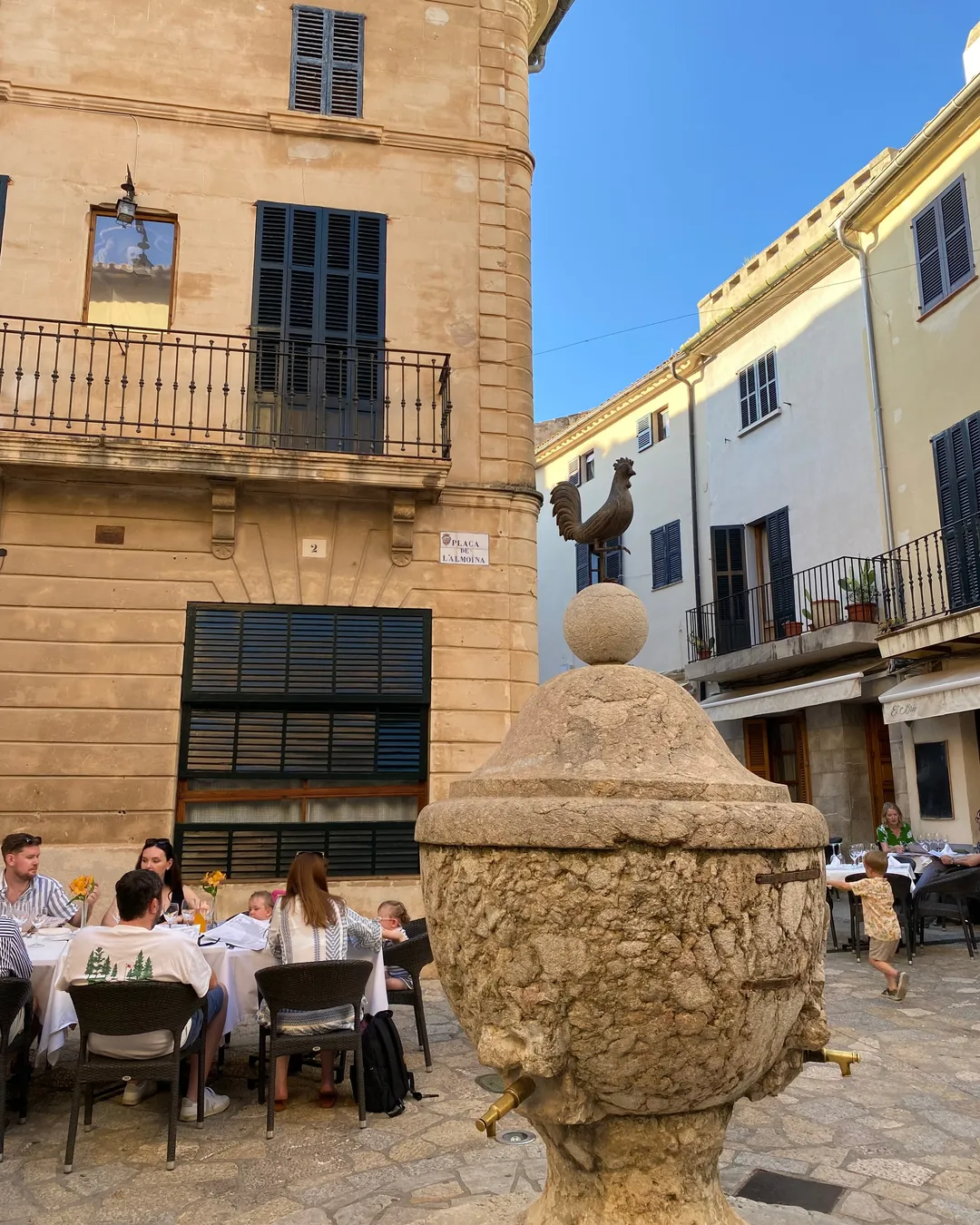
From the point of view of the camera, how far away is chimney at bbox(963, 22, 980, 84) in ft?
45.2

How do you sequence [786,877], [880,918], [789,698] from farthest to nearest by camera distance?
[789,698], [880,918], [786,877]

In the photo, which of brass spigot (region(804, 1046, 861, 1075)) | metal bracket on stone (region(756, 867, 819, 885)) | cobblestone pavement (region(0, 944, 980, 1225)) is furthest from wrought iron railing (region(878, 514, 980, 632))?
metal bracket on stone (region(756, 867, 819, 885))

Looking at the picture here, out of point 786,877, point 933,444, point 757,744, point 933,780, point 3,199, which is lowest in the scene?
point 786,877

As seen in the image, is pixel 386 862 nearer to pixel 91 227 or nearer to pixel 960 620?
pixel 91 227

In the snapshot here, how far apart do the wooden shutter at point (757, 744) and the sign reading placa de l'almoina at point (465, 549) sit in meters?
9.52

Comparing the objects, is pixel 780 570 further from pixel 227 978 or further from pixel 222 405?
pixel 227 978

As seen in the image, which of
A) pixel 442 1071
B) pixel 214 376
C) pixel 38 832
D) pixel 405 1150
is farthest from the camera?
pixel 214 376

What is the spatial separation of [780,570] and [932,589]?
3990mm

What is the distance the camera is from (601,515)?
11.8 feet

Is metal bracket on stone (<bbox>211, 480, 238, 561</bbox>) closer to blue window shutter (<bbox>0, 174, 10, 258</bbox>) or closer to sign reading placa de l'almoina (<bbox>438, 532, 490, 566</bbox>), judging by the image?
sign reading placa de l'almoina (<bbox>438, 532, 490, 566</bbox>)

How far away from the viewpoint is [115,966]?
14.1 feet

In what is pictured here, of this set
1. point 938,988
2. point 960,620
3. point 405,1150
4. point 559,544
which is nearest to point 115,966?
point 405,1150

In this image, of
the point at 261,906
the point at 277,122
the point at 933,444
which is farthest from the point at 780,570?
the point at 261,906

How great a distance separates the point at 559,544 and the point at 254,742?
1757cm
